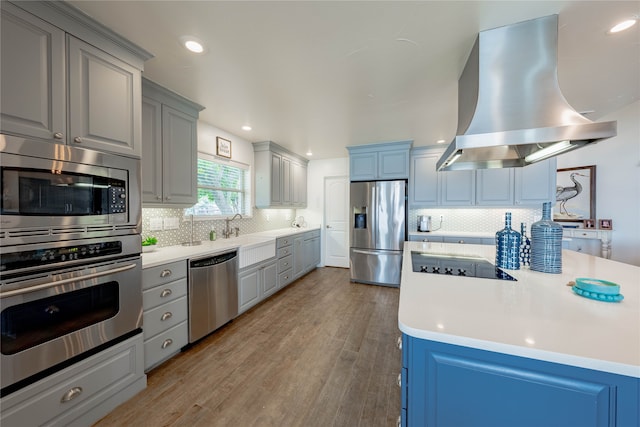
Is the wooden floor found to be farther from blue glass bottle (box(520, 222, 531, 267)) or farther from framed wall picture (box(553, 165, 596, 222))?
A: framed wall picture (box(553, 165, 596, 222))

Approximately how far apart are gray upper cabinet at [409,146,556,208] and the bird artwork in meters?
0.53

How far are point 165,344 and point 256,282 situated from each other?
4.00 feet

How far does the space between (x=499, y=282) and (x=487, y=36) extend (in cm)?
152

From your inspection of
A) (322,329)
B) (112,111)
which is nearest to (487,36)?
(112,111)

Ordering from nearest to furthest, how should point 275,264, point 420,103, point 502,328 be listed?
point 502,328 → point 420,103 → point 275,264

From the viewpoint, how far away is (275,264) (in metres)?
3.46

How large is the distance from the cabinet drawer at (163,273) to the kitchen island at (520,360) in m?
1.84

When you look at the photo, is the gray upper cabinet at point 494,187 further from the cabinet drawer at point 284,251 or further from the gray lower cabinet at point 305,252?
the cabinet drawer at point 284,251

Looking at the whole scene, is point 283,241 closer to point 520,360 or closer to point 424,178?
point 424,178

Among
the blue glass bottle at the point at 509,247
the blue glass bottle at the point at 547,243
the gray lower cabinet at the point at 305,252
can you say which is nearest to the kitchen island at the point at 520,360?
the blue glass bottle at the point at 547,243

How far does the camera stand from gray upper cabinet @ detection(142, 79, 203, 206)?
6.77 ft

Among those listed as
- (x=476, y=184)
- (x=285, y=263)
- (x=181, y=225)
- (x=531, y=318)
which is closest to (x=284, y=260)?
(x=285, y=263)

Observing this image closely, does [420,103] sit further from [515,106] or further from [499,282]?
[499,282]

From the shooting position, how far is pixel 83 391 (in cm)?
134
